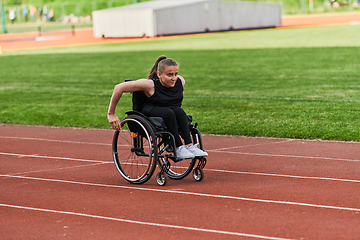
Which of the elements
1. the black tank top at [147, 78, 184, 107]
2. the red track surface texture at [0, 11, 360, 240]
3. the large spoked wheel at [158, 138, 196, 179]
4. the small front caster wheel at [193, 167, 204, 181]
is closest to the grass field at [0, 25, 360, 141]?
the red track surface texture at [0, 11, 360, 240]

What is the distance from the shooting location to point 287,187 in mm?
6004

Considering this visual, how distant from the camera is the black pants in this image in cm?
600

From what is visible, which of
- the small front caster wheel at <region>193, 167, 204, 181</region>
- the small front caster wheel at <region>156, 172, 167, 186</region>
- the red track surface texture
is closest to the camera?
the red track surface texture

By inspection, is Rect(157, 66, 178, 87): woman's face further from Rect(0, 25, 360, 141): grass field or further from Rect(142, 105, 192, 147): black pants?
Rect(0, 25, 360, 141): grass field

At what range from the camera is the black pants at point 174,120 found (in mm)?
6004

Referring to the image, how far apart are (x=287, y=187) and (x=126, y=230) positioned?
199 cm

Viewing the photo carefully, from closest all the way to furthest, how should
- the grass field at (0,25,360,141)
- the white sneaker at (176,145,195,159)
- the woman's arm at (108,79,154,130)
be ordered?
the white sneaker at (176,145,195,159), the woman's arm at (108,79,154,130), the grass field at (0,25,360,141)

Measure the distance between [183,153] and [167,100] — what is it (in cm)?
60

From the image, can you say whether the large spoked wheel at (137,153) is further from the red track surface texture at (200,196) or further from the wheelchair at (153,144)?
the red track surface texture at (200,196)

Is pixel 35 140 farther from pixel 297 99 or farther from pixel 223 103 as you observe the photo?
pixel 297 99

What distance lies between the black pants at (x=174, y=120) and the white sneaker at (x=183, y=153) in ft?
0.20

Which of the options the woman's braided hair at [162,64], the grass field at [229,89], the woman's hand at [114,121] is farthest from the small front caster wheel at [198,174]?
the grass field at [229,89]

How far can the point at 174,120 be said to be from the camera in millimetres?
6012

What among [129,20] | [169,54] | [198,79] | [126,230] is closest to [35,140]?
[126,230]
